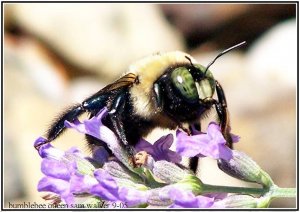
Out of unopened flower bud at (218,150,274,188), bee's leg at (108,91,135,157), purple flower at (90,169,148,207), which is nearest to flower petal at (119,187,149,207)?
purple flower at (90,169,148,207)

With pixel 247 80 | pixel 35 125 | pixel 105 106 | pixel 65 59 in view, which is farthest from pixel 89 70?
pixel 105 106

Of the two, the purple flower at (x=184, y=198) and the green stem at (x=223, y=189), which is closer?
the purple flower at (x=184, y=198)

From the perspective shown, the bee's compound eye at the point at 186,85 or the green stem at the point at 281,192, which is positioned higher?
the bee's compound eye at the point at 186,85

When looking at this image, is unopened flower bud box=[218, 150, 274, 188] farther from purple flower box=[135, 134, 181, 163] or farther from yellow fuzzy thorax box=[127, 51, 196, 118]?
yellow fuzzy thorax box=[127, 51, 196, 118]

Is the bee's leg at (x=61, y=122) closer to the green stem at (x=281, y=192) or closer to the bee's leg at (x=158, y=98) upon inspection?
the bee's leg at (x=158, y=98)

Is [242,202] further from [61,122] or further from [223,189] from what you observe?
[61,122]

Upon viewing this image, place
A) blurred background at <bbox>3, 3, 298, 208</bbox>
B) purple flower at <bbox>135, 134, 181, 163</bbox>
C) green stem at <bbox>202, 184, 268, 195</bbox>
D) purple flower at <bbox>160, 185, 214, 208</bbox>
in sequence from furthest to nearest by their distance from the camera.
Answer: blurred background at <bbox>3, 3, 298, 208</bbox> < purple flower at <bbox>135, 134, 181, 163</bbox> < green stem at <bbox>202, 184, 268, 195</bbox> < purple flower at <bbox>160, 185, 214, 208</bbox>

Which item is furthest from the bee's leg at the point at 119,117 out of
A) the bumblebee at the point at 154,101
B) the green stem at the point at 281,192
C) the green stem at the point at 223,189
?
the green stem at the point at 281,192
